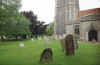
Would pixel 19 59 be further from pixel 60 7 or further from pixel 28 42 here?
pixel 60 7

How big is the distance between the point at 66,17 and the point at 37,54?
1.03 metres

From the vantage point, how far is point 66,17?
2271mm

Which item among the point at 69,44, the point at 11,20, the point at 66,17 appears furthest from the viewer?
the point at 66,17

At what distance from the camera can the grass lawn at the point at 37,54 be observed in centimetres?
189

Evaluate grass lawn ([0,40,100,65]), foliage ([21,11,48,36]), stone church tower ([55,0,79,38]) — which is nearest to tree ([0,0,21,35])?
foliage ([21,11,48,36])

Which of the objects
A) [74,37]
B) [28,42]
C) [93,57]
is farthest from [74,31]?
[28,42]

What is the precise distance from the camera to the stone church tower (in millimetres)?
2197

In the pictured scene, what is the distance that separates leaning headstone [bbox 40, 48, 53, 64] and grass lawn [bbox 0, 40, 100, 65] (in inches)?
2.7

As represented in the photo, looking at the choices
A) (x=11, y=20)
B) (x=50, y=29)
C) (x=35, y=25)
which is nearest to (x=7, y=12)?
(x=11, y=20)

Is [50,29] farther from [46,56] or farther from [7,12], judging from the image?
[7,12]

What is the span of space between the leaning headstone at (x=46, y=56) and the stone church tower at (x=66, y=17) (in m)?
0.43

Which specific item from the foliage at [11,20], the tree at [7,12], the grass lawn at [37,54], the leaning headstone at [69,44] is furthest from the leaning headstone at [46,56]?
the tree at [7,12]

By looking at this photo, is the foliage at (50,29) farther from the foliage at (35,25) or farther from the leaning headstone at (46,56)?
the leaning headstone at (46,56)

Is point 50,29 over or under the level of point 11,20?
under
